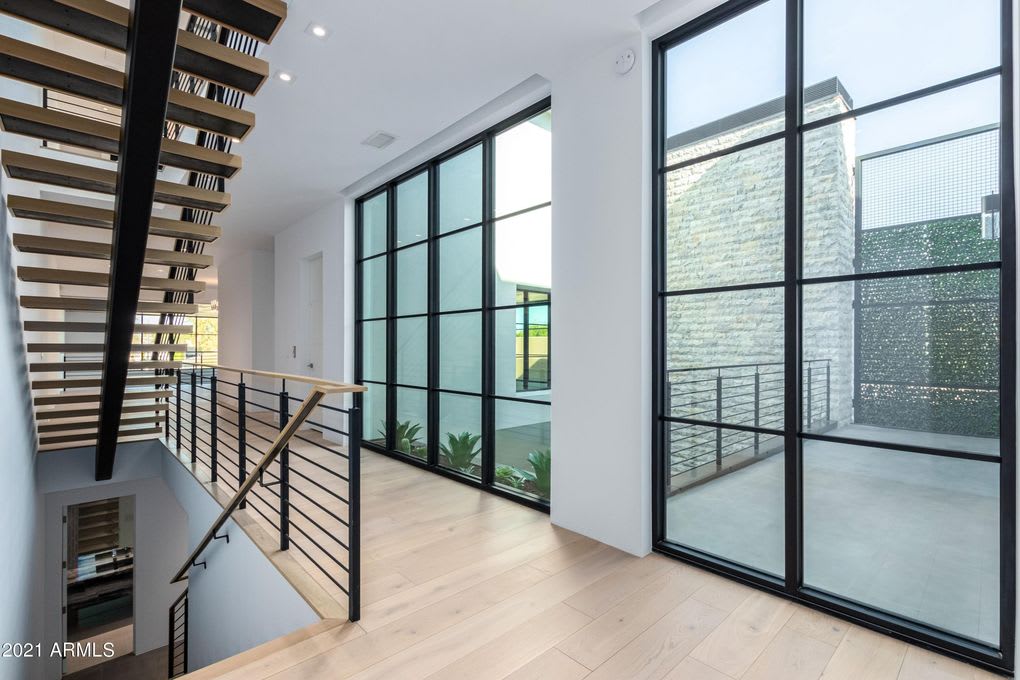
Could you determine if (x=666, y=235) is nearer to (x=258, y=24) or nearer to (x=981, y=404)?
(x=981, y=404)

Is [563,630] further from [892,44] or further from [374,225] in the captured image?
[374,225]

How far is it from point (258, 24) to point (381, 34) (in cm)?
84

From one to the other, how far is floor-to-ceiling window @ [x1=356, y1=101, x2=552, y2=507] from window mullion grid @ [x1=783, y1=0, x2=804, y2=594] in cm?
154

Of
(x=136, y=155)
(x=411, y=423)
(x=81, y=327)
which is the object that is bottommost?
(x=411, y=423)

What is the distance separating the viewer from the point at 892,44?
202 centimetres

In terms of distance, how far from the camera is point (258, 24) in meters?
2.04

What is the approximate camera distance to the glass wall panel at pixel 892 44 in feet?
6.09

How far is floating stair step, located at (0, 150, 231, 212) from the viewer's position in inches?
91.1

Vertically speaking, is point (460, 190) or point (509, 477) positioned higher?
point (460, 190)

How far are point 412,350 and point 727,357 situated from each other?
3129mm

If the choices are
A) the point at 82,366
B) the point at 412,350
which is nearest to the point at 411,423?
the point at 412,350

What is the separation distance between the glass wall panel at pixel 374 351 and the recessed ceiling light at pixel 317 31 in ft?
9.82

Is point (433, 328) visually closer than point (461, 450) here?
No

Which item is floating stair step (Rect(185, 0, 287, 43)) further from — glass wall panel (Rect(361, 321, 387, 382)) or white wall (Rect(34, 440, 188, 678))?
white wall (Rect(34, 440, 188, 678))
